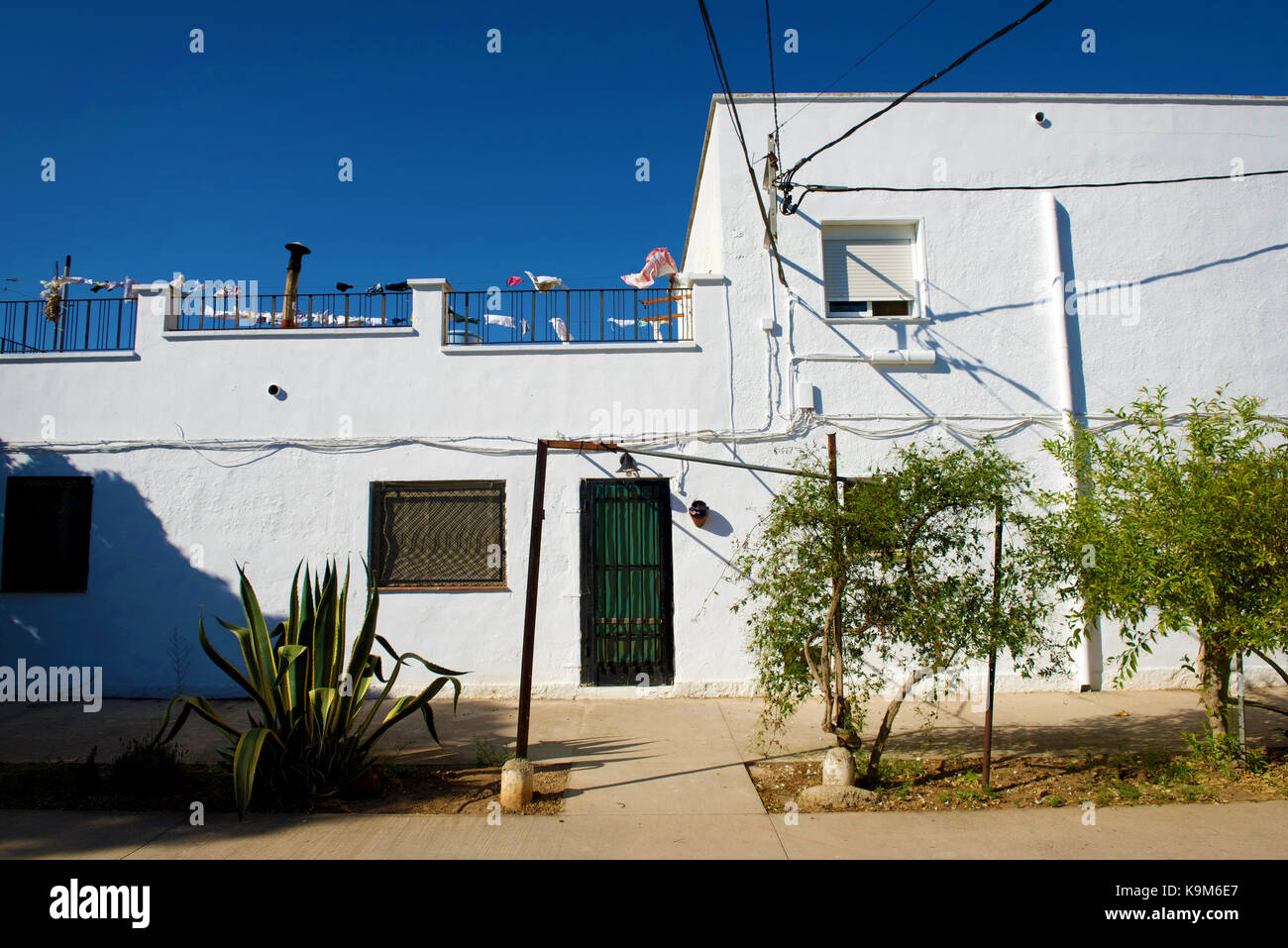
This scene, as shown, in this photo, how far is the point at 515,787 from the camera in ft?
17.9

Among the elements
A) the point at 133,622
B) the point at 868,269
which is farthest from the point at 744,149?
the point at 133,622

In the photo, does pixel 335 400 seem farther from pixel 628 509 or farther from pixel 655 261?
pixel 655 261

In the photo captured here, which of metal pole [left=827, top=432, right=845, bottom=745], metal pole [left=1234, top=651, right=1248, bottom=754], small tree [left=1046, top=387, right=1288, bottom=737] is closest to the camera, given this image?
small tree [left=1046, top=387, right=1288, bottom=737]

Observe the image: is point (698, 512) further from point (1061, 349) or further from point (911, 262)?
point (1061, 349)

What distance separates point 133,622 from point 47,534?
57.4 inches

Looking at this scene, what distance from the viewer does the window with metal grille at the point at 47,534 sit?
9070 mm

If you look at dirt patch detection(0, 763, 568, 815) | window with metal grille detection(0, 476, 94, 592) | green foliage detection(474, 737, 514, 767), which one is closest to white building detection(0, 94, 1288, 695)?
window with metal grille detection(0, 476, 94, 592)

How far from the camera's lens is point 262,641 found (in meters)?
5.59

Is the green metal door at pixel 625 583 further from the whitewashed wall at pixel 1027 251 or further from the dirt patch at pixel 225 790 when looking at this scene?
the dirt patch at pixel 225 790

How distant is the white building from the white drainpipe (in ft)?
0.12

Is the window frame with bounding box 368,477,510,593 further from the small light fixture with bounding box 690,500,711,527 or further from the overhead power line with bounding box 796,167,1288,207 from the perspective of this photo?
the overhead power line with bounding box 796,167,1288,207

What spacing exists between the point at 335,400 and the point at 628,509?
350 centimetres

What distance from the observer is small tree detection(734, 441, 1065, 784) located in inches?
216
